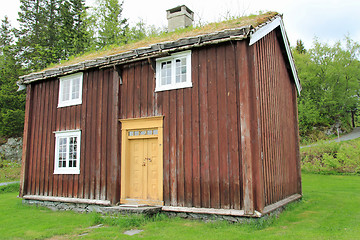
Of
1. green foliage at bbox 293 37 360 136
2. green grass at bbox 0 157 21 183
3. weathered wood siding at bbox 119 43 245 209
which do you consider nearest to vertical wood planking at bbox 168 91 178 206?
weathered wood siding at bbox 119 43 245 209

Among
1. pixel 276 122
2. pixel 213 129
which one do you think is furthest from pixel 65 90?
pixel 276 122

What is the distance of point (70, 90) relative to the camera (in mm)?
12242

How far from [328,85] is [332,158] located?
2464 centimetres

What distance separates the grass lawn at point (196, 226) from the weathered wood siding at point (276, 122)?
0.95 m

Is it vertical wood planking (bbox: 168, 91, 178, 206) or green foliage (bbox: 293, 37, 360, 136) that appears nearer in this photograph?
vertical wood planking (bbox: 168, 91, 178, 206)

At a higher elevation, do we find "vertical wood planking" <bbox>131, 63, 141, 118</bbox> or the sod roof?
the sod roof

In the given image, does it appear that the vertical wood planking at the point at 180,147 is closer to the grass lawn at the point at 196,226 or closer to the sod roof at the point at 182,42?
the grass lawn at the point at 196,226

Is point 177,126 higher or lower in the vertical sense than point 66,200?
higher

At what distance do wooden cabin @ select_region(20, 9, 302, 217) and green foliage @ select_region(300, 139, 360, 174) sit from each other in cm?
941

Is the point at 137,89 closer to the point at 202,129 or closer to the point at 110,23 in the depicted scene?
the point at 202,129

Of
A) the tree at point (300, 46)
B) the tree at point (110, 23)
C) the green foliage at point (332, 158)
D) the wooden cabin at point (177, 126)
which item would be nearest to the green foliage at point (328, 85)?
the tree at point (300, 46)

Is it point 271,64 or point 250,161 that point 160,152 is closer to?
point 250,161

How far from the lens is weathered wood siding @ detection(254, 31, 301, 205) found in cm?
916

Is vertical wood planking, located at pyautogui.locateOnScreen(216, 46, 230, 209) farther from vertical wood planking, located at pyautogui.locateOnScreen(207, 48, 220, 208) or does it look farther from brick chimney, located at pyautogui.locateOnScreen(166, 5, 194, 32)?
brick chimney, located at pyautogui.locateOnScreen(166, 5, 194, 32)
